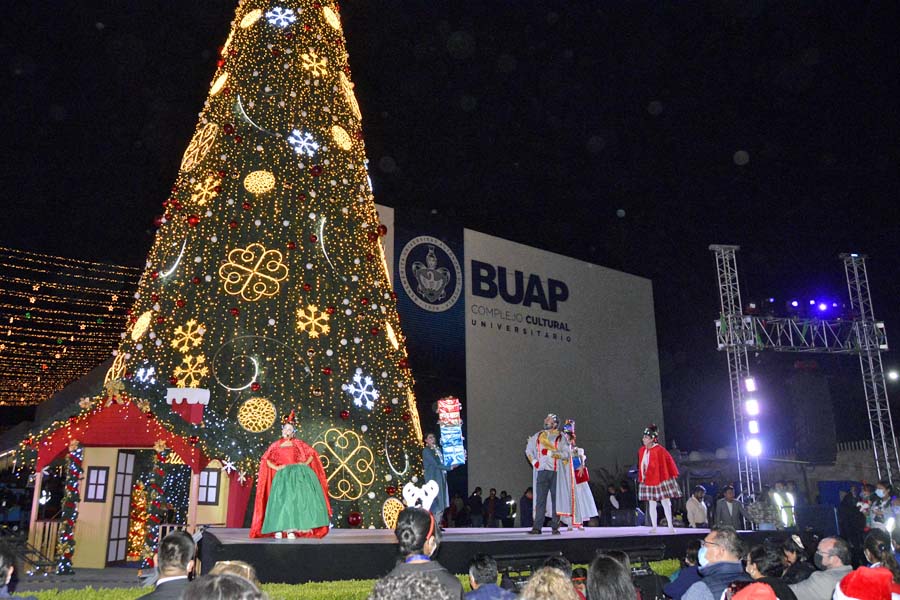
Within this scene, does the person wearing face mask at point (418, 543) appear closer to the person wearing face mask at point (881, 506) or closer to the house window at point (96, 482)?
the house window at point (96, 482)

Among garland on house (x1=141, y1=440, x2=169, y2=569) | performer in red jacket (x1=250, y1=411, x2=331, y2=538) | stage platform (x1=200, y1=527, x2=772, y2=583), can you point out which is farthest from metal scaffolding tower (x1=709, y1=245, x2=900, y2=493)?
garland on house (x1=141, y1=440, x2=169, y2=569)

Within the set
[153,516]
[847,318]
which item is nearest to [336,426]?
[153,516]

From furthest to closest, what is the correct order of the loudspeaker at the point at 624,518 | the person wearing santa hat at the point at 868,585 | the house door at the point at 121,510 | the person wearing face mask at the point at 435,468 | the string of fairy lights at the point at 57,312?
the loudspeaker at the point at 624,518, the string of fairy lights at the point at 57,312, the person wearing face mask at the point at 435,468, the house door at the point at 121,510, the person wearing santa hat at the point at 868,585

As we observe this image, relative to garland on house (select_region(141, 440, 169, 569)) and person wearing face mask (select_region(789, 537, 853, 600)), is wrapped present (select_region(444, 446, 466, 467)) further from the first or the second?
person wearing face mask (select_region(789, 537, 853, 600))

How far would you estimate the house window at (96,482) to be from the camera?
10086 mm

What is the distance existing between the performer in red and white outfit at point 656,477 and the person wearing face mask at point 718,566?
6.16 metres

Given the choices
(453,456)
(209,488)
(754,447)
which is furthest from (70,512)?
(754,447)

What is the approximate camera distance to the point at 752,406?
754 inches

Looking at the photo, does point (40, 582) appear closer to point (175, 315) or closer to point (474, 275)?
point (175, 315)

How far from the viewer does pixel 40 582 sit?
7.99m

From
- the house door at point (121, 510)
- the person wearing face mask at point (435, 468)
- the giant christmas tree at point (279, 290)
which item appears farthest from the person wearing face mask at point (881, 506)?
the house door at point (121, 510)

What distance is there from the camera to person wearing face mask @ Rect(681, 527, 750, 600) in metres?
3.92

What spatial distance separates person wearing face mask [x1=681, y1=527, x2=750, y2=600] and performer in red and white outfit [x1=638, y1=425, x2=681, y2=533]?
616cm

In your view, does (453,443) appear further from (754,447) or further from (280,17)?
(754,447)
